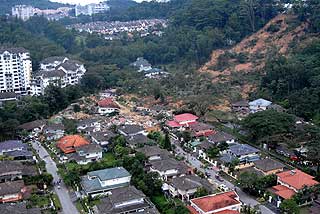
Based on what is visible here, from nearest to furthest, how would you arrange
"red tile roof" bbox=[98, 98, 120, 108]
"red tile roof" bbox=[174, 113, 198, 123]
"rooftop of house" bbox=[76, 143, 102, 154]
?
"rooftop of house" bbox=[76, 143, 102, 154]
"red tile roof" bbox=[174, 113, 198, 123]
"red tile roof" bbox=[98, 98, 120, 108]

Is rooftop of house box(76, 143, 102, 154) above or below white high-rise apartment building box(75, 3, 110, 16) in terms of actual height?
below

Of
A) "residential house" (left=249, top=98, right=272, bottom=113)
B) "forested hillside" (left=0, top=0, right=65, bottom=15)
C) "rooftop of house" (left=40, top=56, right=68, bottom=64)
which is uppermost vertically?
"forested hillside" (left=0, top=0, right=65, bottom=15)

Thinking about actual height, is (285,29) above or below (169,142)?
above

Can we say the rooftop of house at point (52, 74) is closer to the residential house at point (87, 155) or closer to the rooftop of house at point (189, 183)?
the residential house at point (87, 155)

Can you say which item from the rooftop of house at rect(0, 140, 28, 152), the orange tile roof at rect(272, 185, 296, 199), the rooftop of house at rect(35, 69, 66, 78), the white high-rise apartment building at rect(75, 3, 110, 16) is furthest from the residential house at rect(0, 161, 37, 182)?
the white high-rise apartment building at rect(75, 3, 110, 16)

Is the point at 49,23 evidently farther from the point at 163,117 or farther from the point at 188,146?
the point at 188,146

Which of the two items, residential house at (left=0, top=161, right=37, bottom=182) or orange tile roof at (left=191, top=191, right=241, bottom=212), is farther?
residential house at (left=0, top=161, right=37, bottom=182)

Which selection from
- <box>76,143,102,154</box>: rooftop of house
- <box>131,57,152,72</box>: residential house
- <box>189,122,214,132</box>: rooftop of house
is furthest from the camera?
<box>131,57,152,72</box>: residential house

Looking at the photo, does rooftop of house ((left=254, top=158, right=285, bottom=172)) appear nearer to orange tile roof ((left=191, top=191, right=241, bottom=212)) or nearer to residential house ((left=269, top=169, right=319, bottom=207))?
residential house ((left=269, top=169, right=319, bottom=207))

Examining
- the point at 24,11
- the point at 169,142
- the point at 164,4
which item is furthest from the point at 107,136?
the point at 24,11
